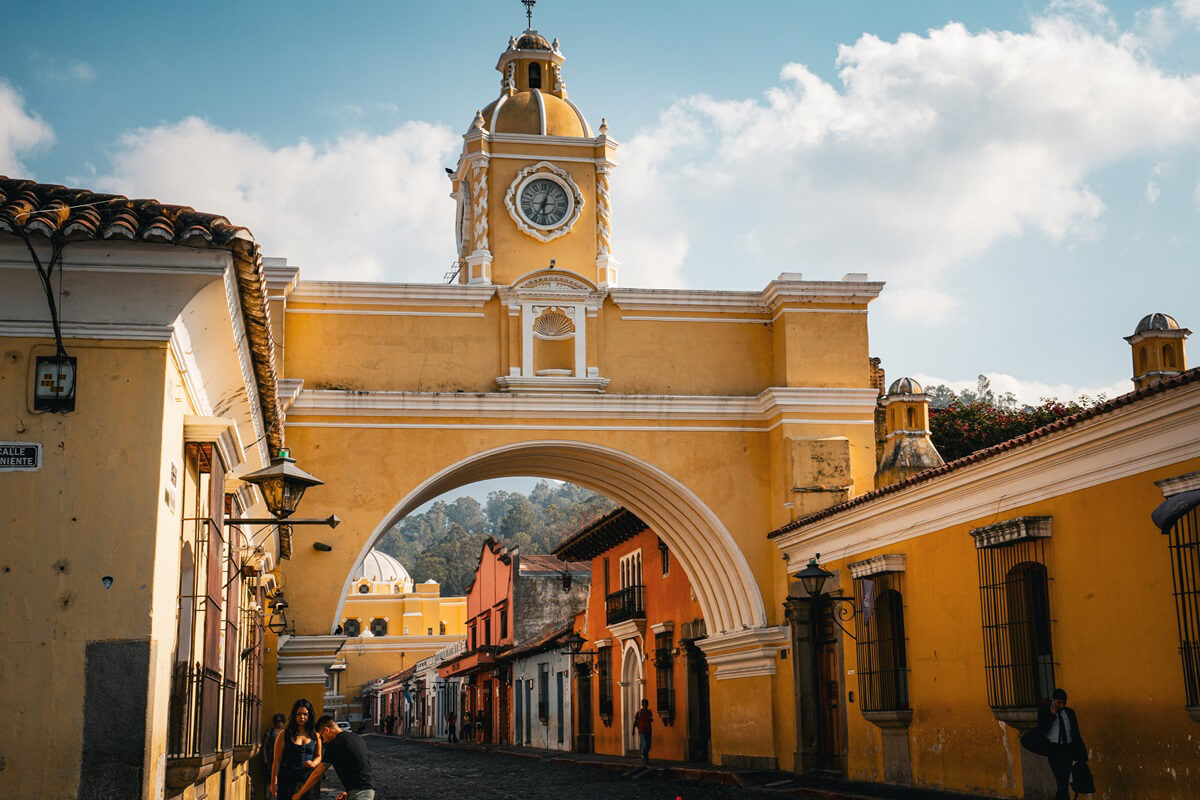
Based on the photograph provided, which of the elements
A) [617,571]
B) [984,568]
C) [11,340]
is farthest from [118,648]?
[617,571]

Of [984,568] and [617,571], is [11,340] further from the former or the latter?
[617,571]

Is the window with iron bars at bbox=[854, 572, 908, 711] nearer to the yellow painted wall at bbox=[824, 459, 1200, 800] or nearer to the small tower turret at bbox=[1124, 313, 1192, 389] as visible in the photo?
the yellow painted wall at bbox=[824, 459, 1200, 800]

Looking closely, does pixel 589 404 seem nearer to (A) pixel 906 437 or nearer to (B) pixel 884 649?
(A) pixel 906 437

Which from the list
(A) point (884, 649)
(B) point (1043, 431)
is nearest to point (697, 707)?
(A) point (884, 649)

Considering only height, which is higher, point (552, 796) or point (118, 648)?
point (118, 648)

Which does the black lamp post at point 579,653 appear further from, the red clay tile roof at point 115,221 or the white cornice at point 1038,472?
the red clay tile roof at point 115,221

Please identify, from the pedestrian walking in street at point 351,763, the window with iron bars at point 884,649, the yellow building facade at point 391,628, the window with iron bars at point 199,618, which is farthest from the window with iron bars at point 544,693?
the yellow building facade at point 391,628

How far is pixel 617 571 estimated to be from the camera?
2845 centimetres

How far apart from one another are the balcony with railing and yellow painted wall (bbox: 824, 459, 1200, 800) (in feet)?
37.9

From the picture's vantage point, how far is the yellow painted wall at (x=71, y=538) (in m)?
6.64

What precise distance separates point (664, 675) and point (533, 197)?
920cm

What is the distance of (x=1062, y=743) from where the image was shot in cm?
1008

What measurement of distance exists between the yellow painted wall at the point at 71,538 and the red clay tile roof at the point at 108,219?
24.3 inches

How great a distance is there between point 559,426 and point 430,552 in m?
88.4
